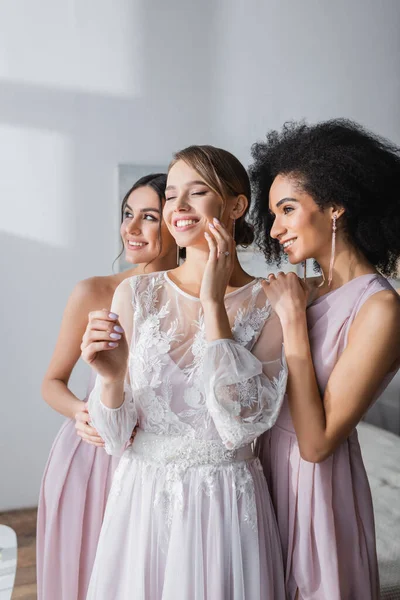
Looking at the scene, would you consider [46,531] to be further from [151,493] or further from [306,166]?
[306,166]

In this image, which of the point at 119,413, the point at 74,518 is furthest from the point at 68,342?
the point at 119,413

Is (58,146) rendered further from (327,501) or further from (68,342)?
(327,501)

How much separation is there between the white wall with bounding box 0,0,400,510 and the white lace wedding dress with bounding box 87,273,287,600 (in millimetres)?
2033

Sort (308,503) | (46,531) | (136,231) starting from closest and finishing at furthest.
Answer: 1. (308,503)
2. (46,531)
3. (136,231)

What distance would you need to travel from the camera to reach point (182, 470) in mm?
1176

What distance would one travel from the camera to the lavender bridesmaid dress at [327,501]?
1.26 metres

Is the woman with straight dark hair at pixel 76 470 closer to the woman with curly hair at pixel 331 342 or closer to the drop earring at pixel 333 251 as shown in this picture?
the woman with curly hair at pixel 331 342

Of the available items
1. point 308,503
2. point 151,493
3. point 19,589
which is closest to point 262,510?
point 308,503

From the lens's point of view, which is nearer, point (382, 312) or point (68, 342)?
point (382, 312)

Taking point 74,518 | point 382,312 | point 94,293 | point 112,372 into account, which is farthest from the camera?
point 94,293

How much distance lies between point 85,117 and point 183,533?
8.38ft

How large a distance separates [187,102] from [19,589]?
259cm

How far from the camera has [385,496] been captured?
226 centimetres

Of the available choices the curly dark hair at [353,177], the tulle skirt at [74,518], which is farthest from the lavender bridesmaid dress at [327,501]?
the tulle skirt at [74,518]
